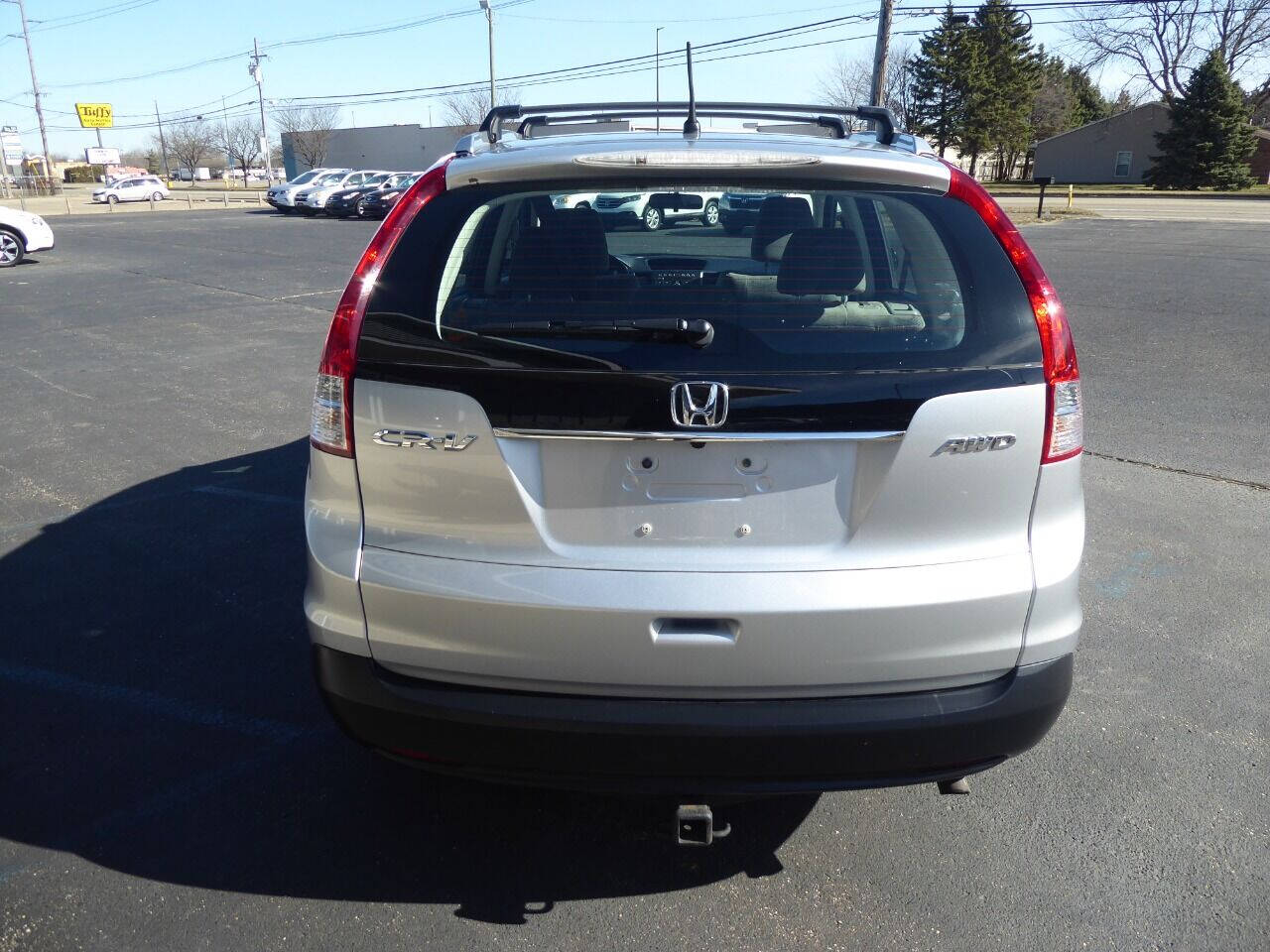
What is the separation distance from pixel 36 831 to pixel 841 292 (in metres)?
2.66

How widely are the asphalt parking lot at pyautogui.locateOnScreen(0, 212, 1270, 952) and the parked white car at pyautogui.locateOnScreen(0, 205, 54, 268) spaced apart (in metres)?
14.7

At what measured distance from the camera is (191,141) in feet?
355

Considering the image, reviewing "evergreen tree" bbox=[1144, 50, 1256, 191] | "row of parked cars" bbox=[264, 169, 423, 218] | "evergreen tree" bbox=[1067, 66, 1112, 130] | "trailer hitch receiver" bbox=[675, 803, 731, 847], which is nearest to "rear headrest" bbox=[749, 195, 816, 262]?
"trailer hitch receiver" bbox=[675, 803, 731, 847]

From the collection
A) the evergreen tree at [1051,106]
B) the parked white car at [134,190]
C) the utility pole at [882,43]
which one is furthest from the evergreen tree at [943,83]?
the parked white car at [134,190]

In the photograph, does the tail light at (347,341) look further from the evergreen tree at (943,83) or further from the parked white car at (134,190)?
the evergreen tree at (943,83)

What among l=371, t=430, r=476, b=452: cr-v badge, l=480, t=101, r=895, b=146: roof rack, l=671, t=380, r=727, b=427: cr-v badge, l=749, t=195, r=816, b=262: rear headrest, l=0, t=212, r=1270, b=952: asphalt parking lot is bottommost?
l=0, t=212, r=1270, b=952: asphalt parking lot

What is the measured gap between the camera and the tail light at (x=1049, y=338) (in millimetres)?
2293

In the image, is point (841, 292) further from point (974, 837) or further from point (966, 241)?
point (974, 837)

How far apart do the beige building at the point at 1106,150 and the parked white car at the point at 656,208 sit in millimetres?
75864

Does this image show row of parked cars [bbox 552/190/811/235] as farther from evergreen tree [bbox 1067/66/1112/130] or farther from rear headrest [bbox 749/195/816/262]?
evergreen tree [bbox 1067/66/1112/130]

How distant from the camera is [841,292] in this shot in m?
2.40

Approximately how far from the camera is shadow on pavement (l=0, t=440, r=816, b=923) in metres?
2.67

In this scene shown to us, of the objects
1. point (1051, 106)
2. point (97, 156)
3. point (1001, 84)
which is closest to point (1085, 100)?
point (1051, 106)

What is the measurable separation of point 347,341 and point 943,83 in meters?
68.3
